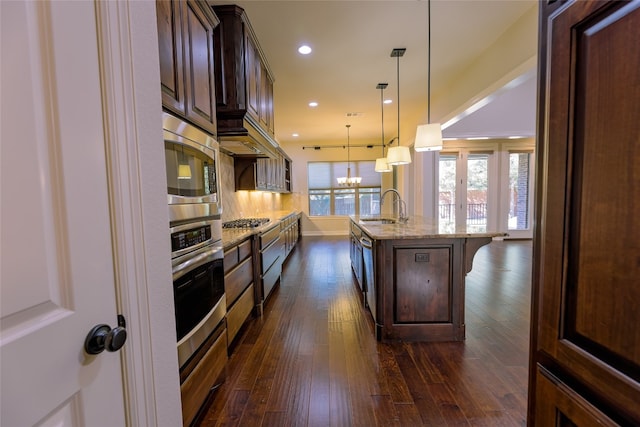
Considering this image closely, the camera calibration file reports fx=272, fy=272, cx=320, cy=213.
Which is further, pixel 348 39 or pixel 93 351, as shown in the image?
pixel 348 39

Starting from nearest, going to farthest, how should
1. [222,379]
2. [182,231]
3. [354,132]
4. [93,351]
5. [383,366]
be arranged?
[93,351]
[182,231]
[222,379]
[383,366]
[354,132]

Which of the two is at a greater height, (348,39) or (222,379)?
(348,39)

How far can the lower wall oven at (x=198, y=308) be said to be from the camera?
1292 mm

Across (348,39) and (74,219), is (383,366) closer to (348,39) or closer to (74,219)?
(74,219)

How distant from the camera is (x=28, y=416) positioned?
52 cm

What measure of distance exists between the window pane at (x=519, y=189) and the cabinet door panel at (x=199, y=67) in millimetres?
7566

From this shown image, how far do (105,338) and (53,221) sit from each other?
308 mm

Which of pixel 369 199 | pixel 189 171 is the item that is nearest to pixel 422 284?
pixel 189 171

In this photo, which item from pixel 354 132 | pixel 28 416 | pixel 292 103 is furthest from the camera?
pixel 354 132

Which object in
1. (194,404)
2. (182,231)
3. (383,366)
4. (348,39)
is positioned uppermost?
(348,39)

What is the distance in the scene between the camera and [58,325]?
574mm

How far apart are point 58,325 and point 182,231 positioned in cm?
77

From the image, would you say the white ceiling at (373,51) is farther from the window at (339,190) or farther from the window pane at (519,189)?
the window at (339,190)

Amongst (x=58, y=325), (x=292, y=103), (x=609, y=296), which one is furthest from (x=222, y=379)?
(x=292, y=103)
